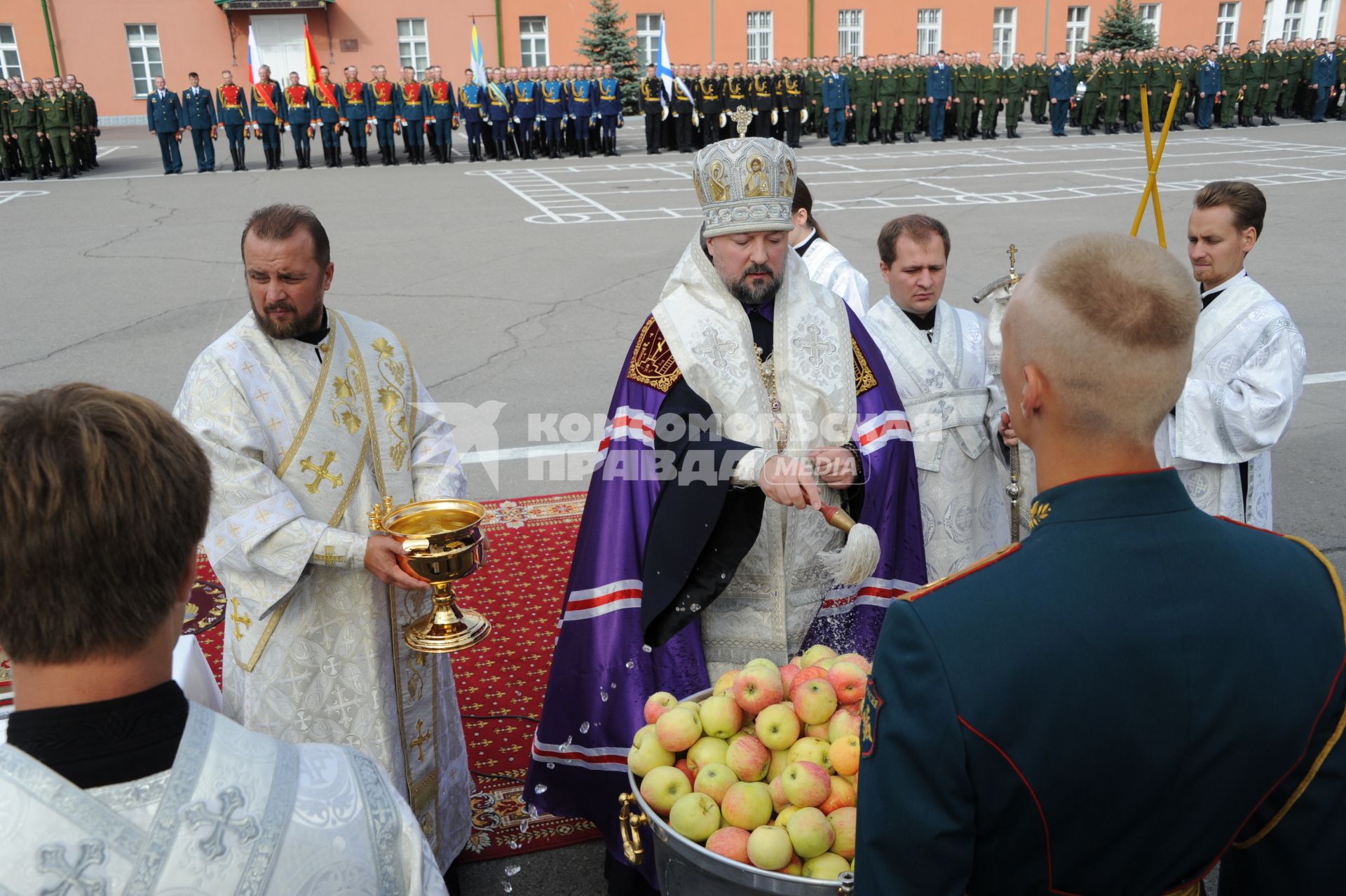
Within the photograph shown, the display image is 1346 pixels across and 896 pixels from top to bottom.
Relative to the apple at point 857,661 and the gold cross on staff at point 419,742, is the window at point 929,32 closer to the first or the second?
the gold cross on staff at point 419,742

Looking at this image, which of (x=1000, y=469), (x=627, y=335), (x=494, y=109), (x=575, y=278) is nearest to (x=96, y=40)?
(x=494, y=109)

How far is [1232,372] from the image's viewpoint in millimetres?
4133

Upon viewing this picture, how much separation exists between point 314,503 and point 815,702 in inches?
62.9

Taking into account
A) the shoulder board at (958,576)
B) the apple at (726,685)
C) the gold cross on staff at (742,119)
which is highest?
the gold cross on staff at (742,119)

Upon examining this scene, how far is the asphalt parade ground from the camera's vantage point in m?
7.61

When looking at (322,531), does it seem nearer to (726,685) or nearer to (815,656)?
(726,685)

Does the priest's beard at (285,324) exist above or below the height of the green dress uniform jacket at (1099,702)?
above

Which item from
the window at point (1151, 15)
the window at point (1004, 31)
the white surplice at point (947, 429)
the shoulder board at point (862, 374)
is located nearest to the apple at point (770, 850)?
the shoulder board at point (862, 374)

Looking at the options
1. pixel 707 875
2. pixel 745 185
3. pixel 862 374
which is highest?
pixel 745 185

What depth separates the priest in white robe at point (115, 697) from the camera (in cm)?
130

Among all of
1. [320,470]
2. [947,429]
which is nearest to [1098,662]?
[320,470]

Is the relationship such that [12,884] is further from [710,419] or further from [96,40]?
[96,40]

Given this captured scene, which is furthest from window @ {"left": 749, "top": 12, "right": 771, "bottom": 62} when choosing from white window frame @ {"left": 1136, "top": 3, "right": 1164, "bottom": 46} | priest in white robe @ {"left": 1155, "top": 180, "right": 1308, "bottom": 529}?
priest in white robe @ {"left": 1155, "top": 180, "right": 1308, "bottom": 529}

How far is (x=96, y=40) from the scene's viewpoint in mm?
33500
